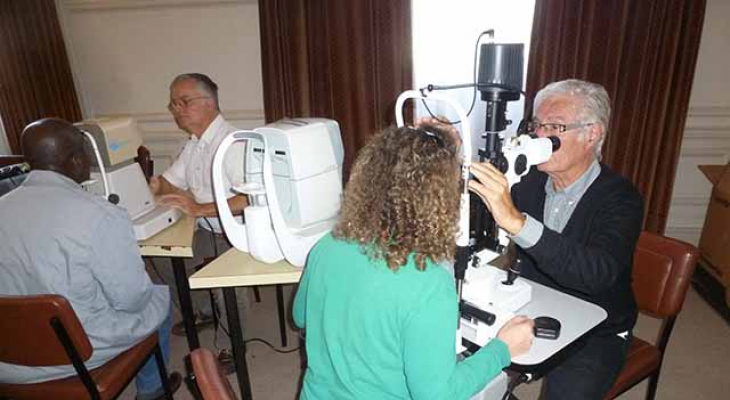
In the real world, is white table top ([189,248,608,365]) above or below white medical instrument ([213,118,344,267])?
below

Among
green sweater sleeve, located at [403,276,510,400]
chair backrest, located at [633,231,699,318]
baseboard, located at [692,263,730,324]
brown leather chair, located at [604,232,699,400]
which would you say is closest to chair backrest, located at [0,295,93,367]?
green sweater sleeve, located at [403,276,510,400]

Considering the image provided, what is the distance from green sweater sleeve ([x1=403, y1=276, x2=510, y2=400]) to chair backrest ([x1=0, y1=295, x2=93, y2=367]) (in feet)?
3.16

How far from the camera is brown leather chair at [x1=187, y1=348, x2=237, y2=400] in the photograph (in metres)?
0.86

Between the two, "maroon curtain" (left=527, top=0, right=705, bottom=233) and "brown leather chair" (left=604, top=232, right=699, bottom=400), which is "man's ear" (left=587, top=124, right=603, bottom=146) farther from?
"maroon curtain" (left=527, top=0, right=705, bottom=233)

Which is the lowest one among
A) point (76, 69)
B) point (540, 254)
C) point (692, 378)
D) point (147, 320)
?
point (692, 378)

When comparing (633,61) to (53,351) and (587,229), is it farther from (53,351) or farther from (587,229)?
(53,351)

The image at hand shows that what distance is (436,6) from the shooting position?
288cm

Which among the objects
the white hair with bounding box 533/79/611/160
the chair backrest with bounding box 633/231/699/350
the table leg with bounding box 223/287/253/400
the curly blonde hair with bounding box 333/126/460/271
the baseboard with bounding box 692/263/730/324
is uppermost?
the white hair with bounding box 533/79/611/160

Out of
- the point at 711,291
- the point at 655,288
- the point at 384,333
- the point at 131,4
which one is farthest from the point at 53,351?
the point at 711,291

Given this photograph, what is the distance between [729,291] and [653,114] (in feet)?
3.55

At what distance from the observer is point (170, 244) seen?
186 centimetres

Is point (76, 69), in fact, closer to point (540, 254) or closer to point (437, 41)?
point (437, 41)

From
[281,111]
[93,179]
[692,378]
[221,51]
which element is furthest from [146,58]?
[692,378]


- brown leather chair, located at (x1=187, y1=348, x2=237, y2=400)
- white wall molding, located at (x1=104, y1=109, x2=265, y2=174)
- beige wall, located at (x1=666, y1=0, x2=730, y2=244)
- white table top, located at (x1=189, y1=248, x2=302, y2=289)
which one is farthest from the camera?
white wall molding, located at (x1=104, y1=109, x2=265, y2=174)
